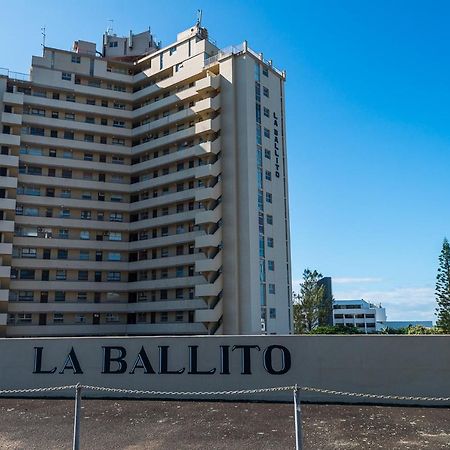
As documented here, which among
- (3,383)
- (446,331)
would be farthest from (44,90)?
(446,331)

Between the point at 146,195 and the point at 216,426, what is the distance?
50.3 m

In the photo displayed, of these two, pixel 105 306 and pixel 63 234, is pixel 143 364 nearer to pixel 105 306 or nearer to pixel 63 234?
pixel 105 306

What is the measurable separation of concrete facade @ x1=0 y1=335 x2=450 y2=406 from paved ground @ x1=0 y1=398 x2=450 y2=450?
128 cm

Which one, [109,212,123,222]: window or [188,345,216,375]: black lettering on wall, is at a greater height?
[109,212,123,222]: window

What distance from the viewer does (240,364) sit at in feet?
63.3

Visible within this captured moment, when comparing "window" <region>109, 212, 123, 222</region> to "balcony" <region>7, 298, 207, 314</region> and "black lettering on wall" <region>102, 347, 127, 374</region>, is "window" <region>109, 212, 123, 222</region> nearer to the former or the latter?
"balcony" <region>7, 298, 207, 314</region>

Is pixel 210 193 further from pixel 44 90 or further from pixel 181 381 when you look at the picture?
pixel 181 381

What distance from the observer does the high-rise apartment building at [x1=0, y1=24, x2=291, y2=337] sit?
52.2 m

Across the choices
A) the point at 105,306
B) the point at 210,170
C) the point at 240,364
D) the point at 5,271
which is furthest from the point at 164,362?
the point at 105,306

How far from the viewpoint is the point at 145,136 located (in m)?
63.9

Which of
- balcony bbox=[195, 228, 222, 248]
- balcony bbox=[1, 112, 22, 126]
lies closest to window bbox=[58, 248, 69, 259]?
balcony bbox=[1, 112, 22, 126]

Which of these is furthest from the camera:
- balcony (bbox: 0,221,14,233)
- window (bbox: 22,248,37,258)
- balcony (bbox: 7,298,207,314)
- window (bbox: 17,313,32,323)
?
window (bbox: 22,248,37,258)

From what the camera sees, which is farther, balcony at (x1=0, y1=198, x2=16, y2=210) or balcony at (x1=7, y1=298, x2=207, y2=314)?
balcony at (x1=0, y1=198, x2=16, y2=210)

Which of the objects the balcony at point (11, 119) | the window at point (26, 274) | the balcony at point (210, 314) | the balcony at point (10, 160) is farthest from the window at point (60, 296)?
the balcony at point (11, 119)
